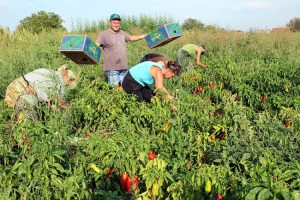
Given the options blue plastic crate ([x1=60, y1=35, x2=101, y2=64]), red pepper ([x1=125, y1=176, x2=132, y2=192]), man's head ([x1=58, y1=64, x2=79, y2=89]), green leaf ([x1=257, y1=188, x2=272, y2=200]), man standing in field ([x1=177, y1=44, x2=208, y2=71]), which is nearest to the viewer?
green leaf ([x1=257, y1=188, x2=272, y2=200])

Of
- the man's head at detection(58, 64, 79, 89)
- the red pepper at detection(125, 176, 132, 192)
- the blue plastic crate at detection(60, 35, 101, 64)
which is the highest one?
the blue plastic crate at detection(60, 35, 101, 64)

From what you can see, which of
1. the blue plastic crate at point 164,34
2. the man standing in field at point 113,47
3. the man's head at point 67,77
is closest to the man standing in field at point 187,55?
the blue plastic crate at point 164,34

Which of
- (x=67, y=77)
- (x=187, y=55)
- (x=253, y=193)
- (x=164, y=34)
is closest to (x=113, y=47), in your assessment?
(x=164, y=34)

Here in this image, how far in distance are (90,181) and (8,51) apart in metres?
6.98

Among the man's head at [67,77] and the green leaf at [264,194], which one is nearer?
the green leaf at [264,194]

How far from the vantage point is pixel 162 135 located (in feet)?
9.02

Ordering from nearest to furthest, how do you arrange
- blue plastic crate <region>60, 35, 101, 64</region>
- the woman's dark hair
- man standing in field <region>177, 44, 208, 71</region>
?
the woman's dark hair → blue plastic crate <region>60, 35, 101, 64</region> → man standing in field <region>177, 44, 208, 71</region>

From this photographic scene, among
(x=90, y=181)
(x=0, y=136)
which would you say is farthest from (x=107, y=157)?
(x=0, y=136)

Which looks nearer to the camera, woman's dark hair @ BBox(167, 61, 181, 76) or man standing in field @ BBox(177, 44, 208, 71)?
woman's dark hair @ BBox(167, 61, 181, 76)

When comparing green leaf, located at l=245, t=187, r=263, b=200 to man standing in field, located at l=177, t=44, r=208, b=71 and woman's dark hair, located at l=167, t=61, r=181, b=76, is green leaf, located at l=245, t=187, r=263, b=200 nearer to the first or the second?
woman's dark hair, located at l=167, t=61, r=181, b=76

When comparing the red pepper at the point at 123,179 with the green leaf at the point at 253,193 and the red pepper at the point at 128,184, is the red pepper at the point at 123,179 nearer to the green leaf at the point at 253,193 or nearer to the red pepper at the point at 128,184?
the red pepper at the point at 128,184

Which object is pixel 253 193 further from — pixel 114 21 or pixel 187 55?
pixel 187 55

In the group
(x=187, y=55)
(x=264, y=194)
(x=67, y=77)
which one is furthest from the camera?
(x=187, y=55)

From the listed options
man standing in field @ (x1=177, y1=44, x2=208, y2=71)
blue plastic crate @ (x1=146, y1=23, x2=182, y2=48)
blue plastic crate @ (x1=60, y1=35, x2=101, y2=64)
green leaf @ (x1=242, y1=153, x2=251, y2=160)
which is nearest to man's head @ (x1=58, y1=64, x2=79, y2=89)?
blue plastic crate @ (x1=60, y1=35, x2=101, y2=64)
